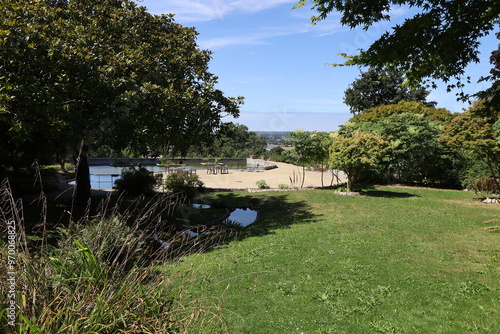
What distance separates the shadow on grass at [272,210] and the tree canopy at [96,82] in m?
4.01

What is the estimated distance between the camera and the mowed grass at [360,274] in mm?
4363

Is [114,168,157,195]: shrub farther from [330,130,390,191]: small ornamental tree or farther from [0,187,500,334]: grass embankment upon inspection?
[330,130,390,191]: small ornamental tree

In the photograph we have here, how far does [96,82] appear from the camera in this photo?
9297 millimetres

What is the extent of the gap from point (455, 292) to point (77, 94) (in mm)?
9585

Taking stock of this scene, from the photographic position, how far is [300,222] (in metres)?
11.1

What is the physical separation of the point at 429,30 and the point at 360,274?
4.77 meters

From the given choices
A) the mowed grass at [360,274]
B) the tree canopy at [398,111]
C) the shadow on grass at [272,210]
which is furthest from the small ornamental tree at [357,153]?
the tree canopy at [398,111]

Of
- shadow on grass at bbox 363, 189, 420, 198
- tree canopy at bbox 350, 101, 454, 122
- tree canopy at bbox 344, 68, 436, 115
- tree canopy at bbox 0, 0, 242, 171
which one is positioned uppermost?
tree canopy at bbox 344, 68, 436, 115

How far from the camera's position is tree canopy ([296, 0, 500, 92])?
593 cm

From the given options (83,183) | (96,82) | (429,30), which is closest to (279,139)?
(83,183)

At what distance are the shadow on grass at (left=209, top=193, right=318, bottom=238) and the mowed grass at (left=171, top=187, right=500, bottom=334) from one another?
12cm

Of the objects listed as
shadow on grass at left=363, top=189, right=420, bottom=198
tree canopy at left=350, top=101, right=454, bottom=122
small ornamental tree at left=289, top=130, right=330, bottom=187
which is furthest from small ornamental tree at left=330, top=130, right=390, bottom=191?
tree canopy at left=350, top=101, right=454, bottom=122

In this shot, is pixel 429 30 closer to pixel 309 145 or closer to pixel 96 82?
pixel 96 82

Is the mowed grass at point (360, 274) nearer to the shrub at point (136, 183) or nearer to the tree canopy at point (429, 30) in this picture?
the tree canopy at point (429, 30)
